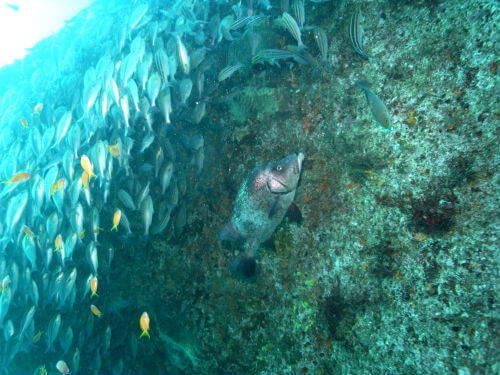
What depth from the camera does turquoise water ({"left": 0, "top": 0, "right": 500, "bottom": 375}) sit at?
1.88 m

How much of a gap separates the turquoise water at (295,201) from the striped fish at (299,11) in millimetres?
16

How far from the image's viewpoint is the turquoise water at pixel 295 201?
1884mm

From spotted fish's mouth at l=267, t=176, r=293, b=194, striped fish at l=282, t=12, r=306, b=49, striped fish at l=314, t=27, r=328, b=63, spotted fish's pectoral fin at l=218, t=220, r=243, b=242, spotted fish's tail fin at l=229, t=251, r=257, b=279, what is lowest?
spotted fish's tail fin at l=229, t=251, r=257, b=279

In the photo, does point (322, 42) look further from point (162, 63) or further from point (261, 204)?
point (162, 63)

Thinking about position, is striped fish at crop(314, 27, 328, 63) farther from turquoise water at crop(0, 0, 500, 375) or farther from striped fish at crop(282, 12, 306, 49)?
striped fish at crop(282, 12, 306, 49)

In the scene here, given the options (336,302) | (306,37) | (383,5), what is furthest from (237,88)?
(336,302)

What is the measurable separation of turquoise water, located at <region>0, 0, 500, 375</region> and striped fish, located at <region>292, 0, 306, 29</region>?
16mm

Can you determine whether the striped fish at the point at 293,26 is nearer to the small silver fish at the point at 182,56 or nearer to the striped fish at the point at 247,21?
the striped fish at the point at 247,21

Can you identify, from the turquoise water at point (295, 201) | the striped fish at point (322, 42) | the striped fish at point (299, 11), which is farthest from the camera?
the striped fish at point (299, 11)

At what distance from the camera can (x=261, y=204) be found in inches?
98.5

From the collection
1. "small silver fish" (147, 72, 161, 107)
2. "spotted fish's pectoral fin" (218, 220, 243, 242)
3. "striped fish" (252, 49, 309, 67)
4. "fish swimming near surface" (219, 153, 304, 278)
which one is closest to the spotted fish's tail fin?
"fish swimming near surface" (219, 153, 304, 278)

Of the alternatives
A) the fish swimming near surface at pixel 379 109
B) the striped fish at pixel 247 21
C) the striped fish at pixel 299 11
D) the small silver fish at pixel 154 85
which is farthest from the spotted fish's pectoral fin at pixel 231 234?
the striped fish at pixel 247 21

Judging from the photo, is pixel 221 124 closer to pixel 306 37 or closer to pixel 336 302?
pixel 306 37

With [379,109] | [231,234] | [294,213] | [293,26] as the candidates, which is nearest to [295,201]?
[294,213]
